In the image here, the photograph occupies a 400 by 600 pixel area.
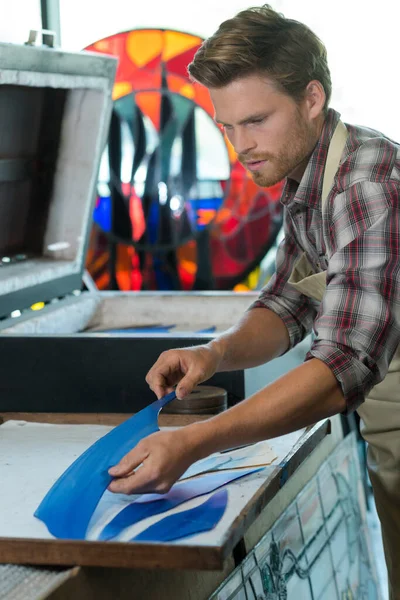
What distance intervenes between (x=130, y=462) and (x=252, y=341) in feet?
1.79

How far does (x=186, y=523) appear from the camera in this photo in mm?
1353

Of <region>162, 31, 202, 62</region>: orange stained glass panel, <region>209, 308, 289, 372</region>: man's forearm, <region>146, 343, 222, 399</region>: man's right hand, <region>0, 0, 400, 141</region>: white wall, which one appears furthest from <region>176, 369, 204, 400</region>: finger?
<region>162, 31, 202, 62</region>: orange stained glass panel

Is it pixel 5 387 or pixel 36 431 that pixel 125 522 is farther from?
pixel 5 387

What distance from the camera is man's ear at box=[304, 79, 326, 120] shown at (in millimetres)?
1675

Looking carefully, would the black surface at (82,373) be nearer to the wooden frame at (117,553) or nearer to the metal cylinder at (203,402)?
the metal cylinder at (203,402)

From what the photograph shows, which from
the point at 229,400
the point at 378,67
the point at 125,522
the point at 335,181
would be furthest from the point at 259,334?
the point at 378,67

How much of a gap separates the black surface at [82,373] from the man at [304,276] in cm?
27

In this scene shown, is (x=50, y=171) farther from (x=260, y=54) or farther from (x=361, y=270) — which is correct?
(x=361, y=270)

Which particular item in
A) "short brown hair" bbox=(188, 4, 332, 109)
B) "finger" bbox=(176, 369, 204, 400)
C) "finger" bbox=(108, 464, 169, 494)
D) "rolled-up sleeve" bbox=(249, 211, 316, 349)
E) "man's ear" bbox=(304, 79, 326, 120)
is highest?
"short brown hair" bbox=(188, 4, 332, 109)

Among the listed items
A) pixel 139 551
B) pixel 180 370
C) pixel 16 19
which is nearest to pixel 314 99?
pixel 180 370

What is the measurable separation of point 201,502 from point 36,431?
0.61m

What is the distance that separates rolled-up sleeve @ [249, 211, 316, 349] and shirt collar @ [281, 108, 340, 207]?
0.21m

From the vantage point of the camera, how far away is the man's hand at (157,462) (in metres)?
1.32

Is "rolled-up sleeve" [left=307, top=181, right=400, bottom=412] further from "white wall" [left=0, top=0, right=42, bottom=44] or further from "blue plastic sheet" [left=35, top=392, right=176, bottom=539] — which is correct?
"white wall" [left=0, top=0, right=42, bottom=44]
